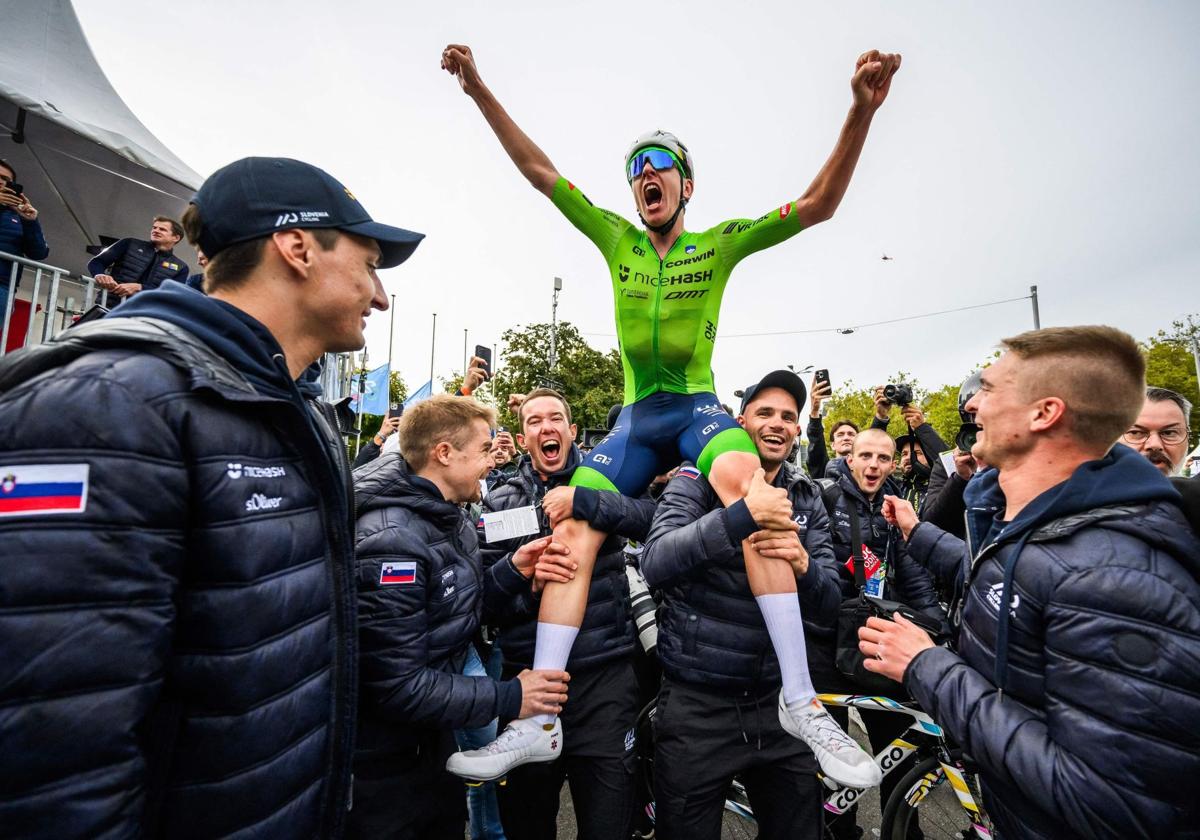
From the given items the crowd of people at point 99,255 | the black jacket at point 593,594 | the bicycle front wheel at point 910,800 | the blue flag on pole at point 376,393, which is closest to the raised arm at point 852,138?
the black jacket at point 593,594

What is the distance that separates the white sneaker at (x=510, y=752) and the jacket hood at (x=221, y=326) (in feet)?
5.05

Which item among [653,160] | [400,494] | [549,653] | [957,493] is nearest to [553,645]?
[549,653]

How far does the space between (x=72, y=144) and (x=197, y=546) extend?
9.83 meters

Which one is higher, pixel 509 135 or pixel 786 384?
pixel 509 135

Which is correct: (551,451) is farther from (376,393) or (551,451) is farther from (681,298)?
(376,393)

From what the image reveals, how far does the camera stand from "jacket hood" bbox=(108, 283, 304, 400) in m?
1.21

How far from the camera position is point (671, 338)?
2740 mm

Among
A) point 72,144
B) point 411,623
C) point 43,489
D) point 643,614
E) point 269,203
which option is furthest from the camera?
point 72,144

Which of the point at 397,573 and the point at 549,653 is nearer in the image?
the point at 397,573

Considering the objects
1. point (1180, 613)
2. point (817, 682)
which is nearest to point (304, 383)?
point (1180, 613)

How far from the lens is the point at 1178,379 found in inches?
1057

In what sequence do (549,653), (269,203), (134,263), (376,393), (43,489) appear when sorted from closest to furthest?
(43,489) → (269,203) → (549,653) → (134,263) → (376,393)

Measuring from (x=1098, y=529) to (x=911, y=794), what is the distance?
2216 millimetres

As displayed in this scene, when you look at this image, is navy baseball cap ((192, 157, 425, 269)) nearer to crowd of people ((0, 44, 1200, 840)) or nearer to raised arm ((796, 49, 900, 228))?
crowd of people ((0, 44, 1200, 840))
